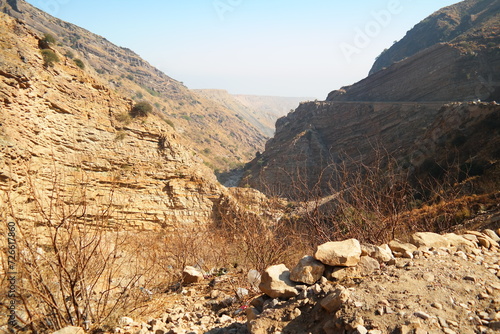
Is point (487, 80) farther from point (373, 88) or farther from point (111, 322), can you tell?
point (111, 322)

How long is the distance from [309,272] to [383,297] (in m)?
0.87

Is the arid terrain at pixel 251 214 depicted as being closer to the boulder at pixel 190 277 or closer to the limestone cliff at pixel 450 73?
the boulder at pixel 190 277

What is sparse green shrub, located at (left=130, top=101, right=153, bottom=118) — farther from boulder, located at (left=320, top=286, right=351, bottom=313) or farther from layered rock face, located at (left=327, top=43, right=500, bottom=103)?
layered rock face, located at (left=327, top=43, right=500, bottom=103)

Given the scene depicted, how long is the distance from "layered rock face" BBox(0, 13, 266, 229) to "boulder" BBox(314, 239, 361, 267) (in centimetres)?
920

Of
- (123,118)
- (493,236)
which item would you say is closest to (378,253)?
(493,236)

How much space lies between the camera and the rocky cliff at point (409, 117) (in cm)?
2173

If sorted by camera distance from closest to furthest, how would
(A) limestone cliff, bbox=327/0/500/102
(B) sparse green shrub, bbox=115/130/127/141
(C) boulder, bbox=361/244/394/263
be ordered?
(C) boulder, bbox=361/244/394/263 < (B) sparse green shrub, bbox=115/130/127/141 < (A) limestone cliff, bbox=327/0/500/102

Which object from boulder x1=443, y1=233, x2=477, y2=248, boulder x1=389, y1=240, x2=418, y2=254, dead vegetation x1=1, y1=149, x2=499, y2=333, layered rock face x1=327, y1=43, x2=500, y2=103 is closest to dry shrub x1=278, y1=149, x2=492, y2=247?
dead vegetation x1=1, y1=149, x2=499, y2=333

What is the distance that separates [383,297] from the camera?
2650 mm

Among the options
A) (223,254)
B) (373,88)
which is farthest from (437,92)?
(223,254)

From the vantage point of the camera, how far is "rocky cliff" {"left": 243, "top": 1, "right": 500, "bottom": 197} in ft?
71.3

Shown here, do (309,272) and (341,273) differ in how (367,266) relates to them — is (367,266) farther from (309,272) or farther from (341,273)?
(309,272)

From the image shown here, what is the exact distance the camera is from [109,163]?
1611 cm

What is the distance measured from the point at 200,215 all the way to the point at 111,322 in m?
14.9
